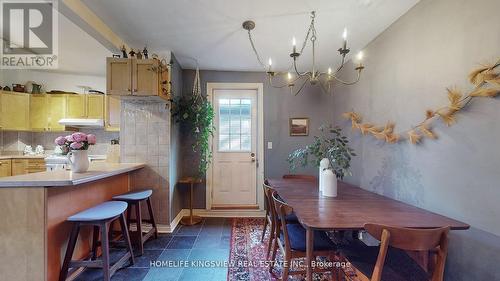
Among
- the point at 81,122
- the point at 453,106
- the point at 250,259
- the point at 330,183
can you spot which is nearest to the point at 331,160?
the point at 330,183

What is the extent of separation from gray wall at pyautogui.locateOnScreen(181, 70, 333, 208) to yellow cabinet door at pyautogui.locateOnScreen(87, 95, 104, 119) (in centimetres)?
215

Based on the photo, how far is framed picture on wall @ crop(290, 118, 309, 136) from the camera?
3.70 metres

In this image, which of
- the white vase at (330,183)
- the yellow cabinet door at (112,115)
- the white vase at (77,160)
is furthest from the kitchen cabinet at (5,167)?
the white vase at (330,183)

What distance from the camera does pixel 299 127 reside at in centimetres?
371

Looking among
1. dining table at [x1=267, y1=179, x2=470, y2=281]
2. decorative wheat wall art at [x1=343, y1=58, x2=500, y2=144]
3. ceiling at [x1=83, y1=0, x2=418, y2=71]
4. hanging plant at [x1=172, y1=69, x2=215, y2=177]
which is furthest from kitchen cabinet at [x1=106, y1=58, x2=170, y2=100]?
decorative wheat wall art at [x1=343, y1=58, x2=500, y2=144]

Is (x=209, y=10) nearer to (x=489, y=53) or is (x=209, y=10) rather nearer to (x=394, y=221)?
(x=489, y=53)

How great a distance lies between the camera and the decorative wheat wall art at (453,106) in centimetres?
131

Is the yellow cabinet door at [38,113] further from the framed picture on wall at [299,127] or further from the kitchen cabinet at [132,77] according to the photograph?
the framed picture on wall at [299,127]

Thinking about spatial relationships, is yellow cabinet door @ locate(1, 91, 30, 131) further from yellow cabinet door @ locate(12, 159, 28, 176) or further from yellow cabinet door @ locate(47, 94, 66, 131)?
yellow cabinet door @ locate(12, 159, 28, 176)

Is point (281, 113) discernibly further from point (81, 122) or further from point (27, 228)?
point (81, 122)

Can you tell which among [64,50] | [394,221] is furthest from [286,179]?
[64,50]

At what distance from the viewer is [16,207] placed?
165cm

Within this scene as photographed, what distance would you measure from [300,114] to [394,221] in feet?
8.24

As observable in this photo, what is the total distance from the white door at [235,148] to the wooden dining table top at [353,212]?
158cm
